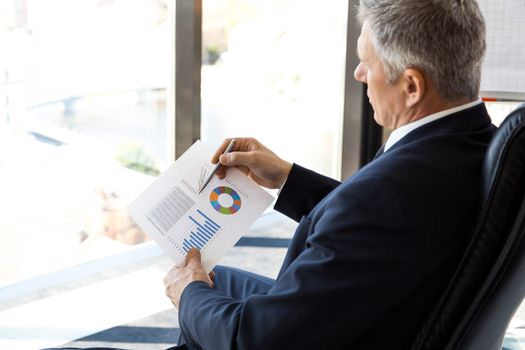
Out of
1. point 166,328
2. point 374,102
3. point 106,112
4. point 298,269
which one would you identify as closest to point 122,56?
point 106,112

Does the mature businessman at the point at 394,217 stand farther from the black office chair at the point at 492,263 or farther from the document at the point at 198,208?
the document at the point at 198,208

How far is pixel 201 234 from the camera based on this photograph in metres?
1.63

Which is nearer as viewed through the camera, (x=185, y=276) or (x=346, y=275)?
(x=346, y=275)

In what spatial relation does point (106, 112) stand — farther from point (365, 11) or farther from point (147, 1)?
point (365, 11)

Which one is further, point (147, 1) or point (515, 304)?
point (147, 1)

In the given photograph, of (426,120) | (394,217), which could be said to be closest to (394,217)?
(394,217)

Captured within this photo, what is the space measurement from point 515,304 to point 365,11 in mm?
564

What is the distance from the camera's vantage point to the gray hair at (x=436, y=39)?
130cm

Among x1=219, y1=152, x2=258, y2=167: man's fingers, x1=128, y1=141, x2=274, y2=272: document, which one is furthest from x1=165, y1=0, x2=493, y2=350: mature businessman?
x1=219, y1=152, x2=258, y2=167: man's fingers

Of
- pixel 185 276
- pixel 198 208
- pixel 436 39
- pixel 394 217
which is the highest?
pixel 436 39

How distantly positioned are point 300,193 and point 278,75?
6.72 feet

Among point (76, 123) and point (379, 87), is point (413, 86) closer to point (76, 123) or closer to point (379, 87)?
point (379, 87)

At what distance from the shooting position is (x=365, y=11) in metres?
1.39

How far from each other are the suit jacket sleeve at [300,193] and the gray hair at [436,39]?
546mm
